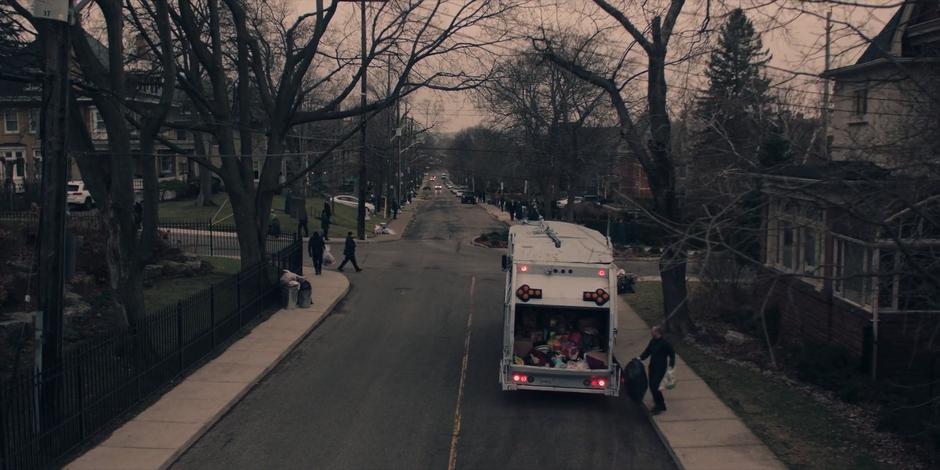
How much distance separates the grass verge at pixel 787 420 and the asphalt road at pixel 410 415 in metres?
1.71

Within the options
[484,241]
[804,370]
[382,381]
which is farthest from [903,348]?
[484,241]

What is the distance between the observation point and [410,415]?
13594 millimetres

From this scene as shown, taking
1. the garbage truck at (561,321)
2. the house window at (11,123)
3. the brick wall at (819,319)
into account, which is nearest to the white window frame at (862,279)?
the brick wall at (819,319)

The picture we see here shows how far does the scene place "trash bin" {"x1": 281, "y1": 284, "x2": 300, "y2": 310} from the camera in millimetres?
22969

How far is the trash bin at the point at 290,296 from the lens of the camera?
22969 mm

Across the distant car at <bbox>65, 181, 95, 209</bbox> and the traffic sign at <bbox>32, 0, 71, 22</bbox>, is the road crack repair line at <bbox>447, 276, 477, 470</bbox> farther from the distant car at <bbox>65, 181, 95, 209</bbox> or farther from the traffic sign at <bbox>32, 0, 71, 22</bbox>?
the distant car at <bbox>65, 181, 95, 209</bbox>

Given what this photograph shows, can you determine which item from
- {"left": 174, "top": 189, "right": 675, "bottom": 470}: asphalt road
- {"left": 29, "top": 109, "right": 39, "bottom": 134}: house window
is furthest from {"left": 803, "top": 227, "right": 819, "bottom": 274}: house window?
{"left": 29, "top": 109, "right": 39, "bottom": 134}: house window

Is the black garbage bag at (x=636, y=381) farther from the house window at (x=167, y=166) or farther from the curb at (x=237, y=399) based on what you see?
the house window at (x=167, y=166)

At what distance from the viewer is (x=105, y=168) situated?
630 inches

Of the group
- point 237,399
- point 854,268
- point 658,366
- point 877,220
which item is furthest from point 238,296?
point 877,220

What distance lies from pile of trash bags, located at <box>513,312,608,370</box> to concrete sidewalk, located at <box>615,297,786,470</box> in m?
1.40

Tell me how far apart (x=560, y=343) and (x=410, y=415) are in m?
2.86

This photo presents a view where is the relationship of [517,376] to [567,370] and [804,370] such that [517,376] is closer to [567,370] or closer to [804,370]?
[567,370]

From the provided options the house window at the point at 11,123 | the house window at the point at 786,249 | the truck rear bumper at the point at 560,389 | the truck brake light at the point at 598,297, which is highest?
the house window at the point at 11,123
